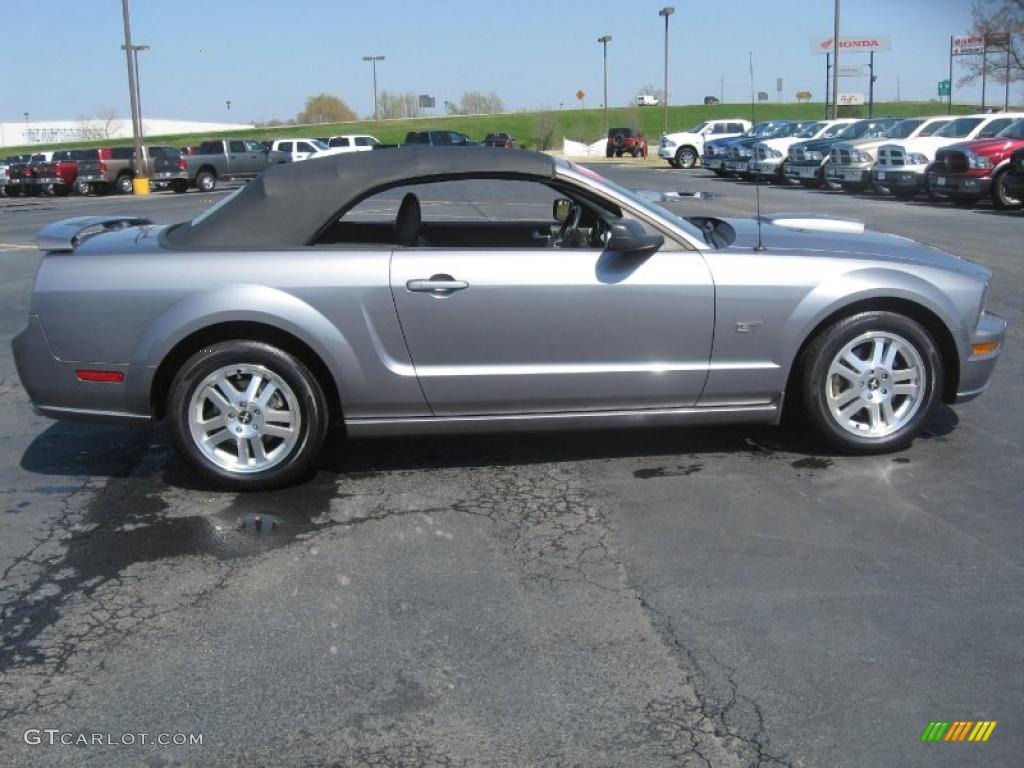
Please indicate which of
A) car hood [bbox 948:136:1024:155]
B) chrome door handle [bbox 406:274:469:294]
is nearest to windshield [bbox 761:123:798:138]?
car hood [bbox 948:136:1024:155]

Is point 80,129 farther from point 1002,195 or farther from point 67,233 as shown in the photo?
point 67,233

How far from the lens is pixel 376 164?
16.1ft

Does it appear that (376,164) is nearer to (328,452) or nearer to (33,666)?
(328,452)

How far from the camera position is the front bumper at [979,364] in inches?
198

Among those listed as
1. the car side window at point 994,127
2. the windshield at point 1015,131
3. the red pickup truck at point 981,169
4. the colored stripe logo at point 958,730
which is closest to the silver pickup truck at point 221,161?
the car side window at point 994,127

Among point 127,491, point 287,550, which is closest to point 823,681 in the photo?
point 287,550

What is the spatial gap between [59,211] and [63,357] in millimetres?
24672

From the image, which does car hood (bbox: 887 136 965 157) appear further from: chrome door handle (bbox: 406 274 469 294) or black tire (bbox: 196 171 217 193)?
black tire (bbox: 196 171 217 193)

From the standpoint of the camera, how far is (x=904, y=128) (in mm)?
25281

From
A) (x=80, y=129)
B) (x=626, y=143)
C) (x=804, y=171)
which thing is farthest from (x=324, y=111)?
(x=804, y=171)

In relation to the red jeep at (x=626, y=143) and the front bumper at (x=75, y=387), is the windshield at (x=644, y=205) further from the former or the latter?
the red jeep at (x=626, y=143)

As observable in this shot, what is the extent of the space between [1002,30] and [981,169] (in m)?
42.7

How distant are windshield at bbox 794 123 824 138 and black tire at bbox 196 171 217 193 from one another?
2132 cm

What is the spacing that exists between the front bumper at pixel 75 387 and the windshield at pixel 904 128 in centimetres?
2397
